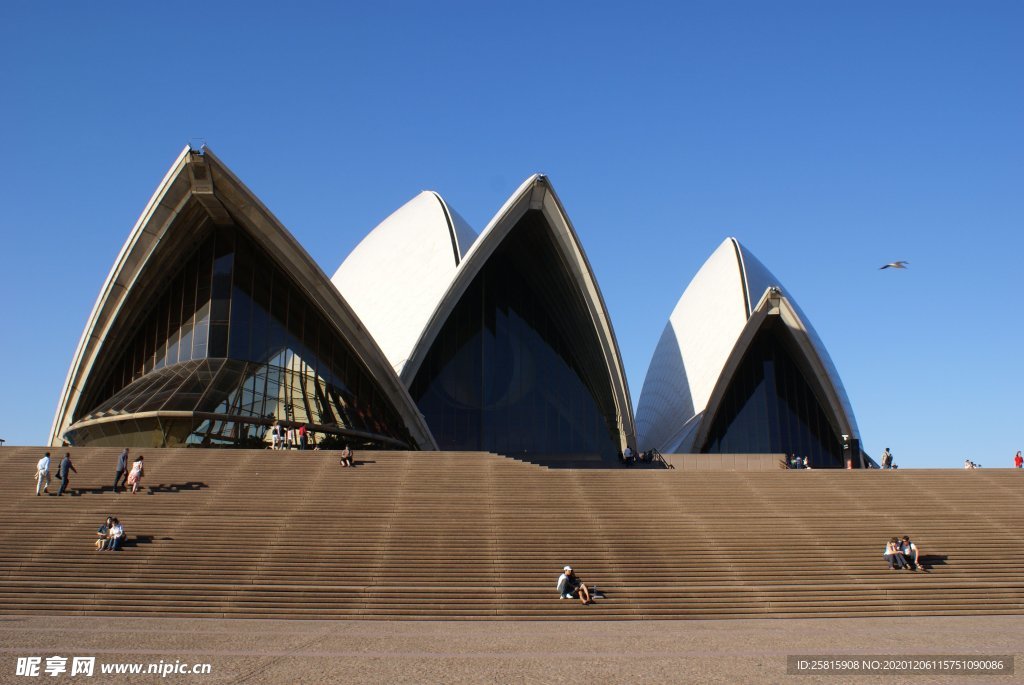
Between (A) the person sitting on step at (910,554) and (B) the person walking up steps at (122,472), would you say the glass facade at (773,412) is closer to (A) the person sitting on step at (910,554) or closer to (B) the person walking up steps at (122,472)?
(A) the person sitting on step at (910,554)

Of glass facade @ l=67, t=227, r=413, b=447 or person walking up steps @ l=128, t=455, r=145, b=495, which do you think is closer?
person walking up steps @ l=128, t=455, r=145, b=495

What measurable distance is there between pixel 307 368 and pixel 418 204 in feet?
40.1

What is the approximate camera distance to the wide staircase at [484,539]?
43.4ft

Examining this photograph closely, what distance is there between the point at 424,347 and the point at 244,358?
566cm

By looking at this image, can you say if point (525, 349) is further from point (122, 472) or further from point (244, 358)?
point (122, 472)

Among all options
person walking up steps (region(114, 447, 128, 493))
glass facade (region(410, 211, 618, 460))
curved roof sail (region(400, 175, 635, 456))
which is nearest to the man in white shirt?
person walking up steps (region(114, 447, 128, 493))

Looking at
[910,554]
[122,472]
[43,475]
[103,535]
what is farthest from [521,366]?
[103,535]

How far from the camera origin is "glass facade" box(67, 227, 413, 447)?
25.8 meters

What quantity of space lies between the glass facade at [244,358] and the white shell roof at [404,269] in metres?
2.73

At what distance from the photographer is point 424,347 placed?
3014cm

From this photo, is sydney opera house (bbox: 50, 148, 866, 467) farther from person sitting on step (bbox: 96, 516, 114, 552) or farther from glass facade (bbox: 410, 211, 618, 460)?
person sitting on step (bbox: 96, 516, 114, 552)

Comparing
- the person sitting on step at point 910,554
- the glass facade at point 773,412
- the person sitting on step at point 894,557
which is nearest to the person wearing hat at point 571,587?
the person sitting on step at point 894,557

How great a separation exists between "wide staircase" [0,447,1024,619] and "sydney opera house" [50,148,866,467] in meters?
7.06

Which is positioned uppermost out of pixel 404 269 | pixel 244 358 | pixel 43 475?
pixel 404 269
